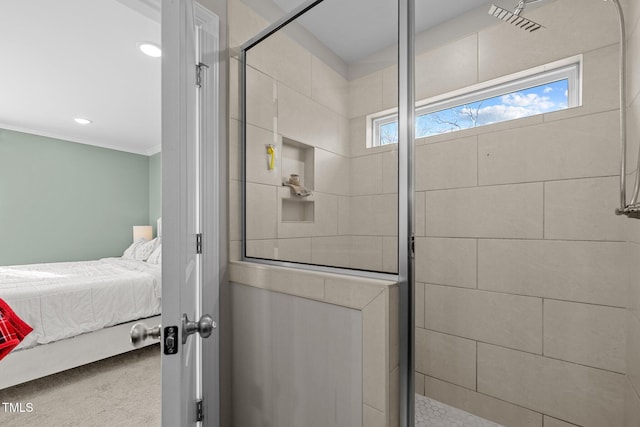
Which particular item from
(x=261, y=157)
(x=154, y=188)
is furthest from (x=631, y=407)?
(x=154, y=188)

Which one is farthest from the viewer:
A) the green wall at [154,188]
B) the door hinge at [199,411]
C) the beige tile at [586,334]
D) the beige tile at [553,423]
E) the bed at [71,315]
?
the green wall at [154,188]

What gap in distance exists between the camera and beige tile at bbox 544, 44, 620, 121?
141 centimetres

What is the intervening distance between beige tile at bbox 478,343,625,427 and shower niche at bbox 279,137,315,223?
55.1 inches

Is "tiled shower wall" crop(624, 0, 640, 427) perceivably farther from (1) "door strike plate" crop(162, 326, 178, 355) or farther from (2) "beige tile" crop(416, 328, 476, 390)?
(1) "door strike plate" crop(162, 326, 178, 355)

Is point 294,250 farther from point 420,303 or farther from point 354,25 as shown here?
point 420,303

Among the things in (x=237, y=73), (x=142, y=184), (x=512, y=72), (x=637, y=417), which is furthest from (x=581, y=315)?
(x=142, y=184)

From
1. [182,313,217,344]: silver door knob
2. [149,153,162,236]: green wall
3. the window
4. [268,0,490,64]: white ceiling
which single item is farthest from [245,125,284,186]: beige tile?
[149,153,162,236]: green wall

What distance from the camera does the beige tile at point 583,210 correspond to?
142 cm

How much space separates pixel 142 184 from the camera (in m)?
5.36

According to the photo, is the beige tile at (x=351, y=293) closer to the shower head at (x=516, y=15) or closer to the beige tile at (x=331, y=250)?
the beige tile at (x=331, y=250)

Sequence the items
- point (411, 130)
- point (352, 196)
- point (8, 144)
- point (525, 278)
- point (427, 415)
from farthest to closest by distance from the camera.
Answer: point (8, 144), point (427, 415), point (525, 278), point (352, 196), point (411, 130)

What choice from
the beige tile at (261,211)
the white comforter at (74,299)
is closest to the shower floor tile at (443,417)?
the beige tile at (261,211)

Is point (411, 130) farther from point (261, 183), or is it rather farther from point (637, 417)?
point (637, 417)

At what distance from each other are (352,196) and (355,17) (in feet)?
2.48
